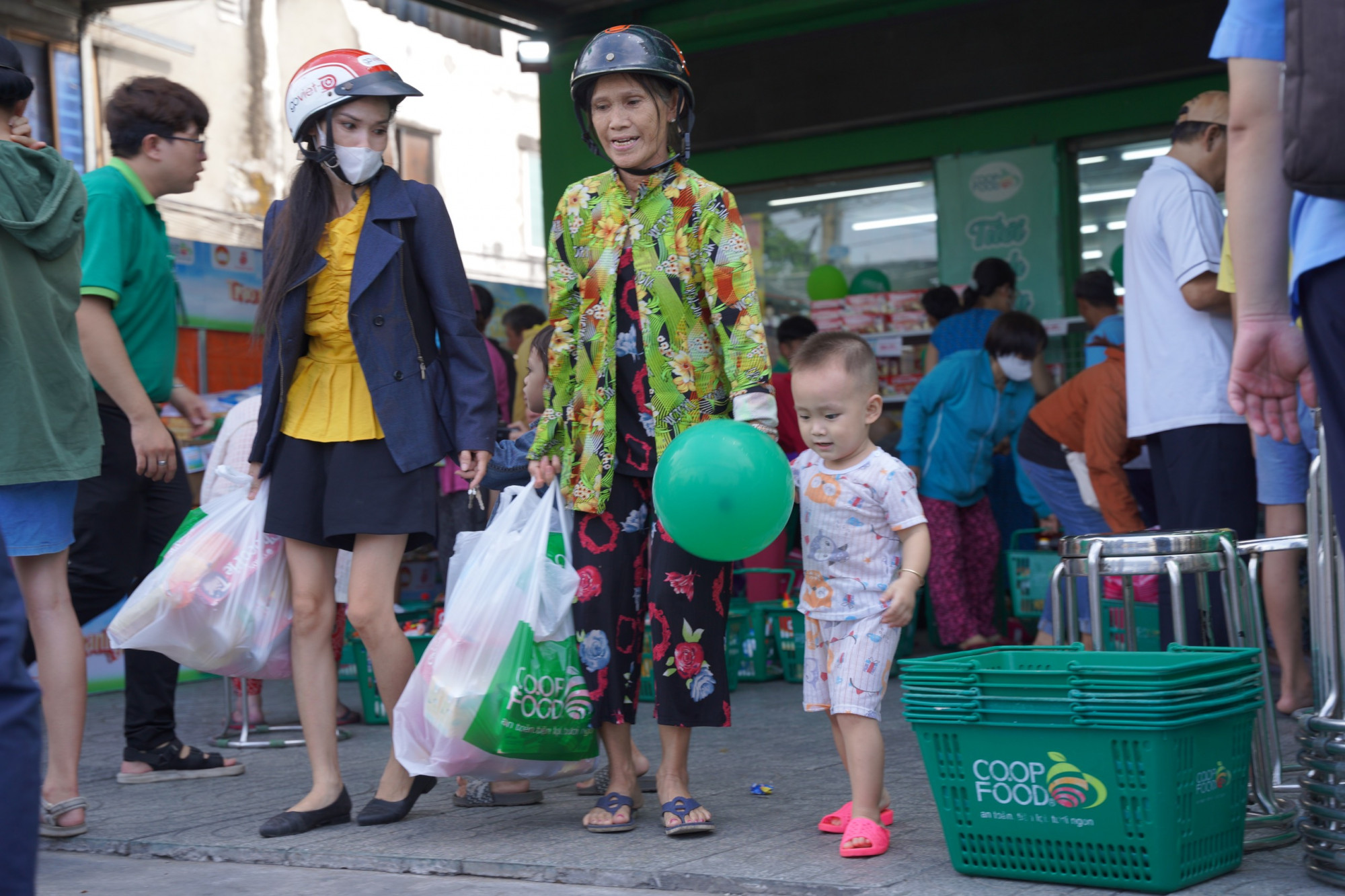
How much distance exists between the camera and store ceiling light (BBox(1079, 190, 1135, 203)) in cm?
896

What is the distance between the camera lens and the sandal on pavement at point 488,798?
4.05 meters

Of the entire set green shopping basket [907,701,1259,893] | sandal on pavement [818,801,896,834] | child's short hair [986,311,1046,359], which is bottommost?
sandal on pavement [818,801,896,834]

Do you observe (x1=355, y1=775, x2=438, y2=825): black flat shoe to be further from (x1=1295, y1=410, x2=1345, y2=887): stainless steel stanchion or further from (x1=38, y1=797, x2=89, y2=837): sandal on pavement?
(x1=1295, y1=410, x2=1345, y2=887): stainless steel stanchion

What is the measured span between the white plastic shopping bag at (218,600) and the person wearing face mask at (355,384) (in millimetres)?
112

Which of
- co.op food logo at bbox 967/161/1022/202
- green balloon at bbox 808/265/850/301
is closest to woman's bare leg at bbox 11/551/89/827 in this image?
green balloon at bbox 808/265/850/301

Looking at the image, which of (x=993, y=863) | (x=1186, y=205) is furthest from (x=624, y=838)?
(x=1186, y=205)

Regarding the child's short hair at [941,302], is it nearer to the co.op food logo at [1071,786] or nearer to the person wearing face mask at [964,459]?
the person wearing face mask at [964,459]

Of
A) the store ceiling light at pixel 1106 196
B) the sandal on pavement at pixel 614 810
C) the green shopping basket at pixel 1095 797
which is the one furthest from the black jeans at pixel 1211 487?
the store ceiling light at pixel 1106 196

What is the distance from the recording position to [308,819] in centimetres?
368

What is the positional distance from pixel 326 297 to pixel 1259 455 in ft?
10.3

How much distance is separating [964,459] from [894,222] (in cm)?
340

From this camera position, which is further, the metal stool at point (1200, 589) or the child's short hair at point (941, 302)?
the child's short hair at point (941, 302)

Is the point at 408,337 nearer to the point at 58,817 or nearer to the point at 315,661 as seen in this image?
the point at 315,661

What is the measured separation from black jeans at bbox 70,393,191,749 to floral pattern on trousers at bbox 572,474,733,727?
5.13 feet
